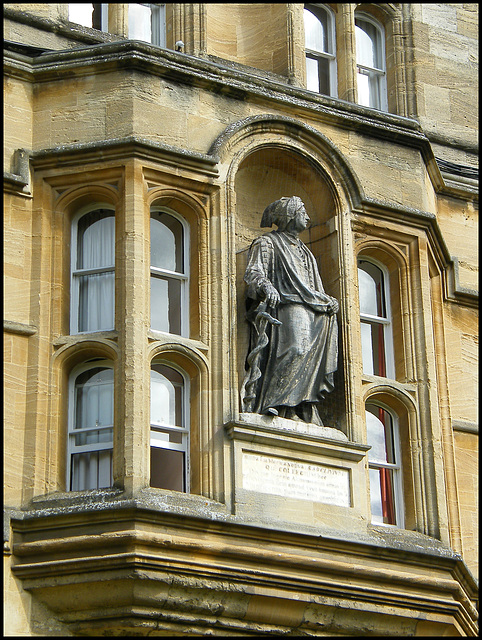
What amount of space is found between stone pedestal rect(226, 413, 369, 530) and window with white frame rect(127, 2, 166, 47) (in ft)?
15.2

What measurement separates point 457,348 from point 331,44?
3667 millimetres

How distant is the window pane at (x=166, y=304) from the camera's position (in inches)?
589

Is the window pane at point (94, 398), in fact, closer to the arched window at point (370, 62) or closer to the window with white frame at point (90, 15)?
the window with white frame at point (90, 15)

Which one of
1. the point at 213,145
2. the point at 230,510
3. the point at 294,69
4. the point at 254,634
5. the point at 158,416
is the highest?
the point at 294,69

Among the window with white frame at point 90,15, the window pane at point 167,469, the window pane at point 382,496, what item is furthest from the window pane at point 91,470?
the window with white frame at point 90,15

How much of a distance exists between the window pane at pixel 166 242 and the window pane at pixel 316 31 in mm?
3346

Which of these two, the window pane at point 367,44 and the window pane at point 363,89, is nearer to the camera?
the window pane at point 363,89

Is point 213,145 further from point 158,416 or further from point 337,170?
point 158,416

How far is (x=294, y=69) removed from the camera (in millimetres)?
16906

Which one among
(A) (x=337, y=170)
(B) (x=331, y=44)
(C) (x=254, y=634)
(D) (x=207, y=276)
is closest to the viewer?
(C) (x=254, y=634)

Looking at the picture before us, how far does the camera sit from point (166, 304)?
593 inches

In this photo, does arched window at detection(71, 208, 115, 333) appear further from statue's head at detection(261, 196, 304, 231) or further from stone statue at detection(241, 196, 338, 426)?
statue's head at detection(261, 196, 304, 231)

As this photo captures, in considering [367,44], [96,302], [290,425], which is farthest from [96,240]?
[367,44]

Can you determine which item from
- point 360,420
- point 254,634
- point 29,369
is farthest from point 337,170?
point 254,634
